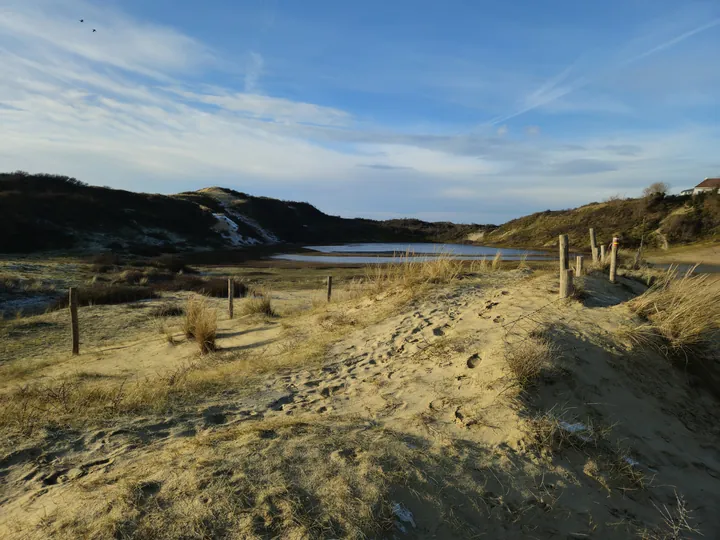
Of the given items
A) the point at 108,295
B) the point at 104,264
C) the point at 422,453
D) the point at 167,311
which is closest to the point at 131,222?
the point at 104,264

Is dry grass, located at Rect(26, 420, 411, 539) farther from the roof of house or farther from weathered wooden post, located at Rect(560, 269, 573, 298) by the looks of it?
the roof of house

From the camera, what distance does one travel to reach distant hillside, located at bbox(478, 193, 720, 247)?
128ft

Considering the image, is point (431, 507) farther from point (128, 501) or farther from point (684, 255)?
point (684, 255)

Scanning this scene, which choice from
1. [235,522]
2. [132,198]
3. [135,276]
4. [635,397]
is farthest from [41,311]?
[132,198]

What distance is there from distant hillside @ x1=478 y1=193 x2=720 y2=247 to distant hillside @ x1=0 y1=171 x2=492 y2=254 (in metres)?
17.1

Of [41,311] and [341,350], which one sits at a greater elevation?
[341,350]

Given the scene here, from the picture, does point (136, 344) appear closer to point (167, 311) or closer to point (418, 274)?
point (167, 311)

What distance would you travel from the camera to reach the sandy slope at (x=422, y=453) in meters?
2.98

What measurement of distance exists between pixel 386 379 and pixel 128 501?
3.50 m

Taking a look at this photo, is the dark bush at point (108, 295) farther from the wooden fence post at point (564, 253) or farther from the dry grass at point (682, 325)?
the dry grass at point (682, 325)

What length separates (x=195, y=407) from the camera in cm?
517

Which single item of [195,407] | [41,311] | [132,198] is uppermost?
[132,198]

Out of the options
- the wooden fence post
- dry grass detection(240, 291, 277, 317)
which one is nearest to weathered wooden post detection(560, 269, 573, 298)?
the wooden fence post

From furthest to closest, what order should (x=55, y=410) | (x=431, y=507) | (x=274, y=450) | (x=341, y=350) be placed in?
(x=341, y=350)
(x=55, y=410)
(x=274, y=450)
(x=431, y=507)
